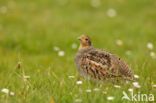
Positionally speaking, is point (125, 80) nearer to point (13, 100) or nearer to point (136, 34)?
→ point (13, 100)

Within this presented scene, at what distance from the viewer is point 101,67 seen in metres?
7.85

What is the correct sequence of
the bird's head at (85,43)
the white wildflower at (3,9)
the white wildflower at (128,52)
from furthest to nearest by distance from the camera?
1. the white wildflower at (3,9)
2. the white wildflower at (128,52)
3. the bird's head at (85,43)

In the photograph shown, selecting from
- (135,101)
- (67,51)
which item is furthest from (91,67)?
(67,51)

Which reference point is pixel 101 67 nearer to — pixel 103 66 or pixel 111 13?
pixel 103 66

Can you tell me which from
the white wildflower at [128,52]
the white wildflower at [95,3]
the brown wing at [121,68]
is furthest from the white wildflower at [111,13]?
the brown wing at [121,68]

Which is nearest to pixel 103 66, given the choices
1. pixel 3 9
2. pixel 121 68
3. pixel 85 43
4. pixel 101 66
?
pixel 101 66

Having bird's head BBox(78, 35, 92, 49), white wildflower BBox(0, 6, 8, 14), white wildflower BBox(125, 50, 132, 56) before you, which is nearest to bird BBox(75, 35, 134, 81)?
bird's head BBox(78, 35, 92, 49)

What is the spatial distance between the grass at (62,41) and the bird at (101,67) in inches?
4.7

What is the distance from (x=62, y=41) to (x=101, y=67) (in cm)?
578

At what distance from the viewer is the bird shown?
25.6 ft

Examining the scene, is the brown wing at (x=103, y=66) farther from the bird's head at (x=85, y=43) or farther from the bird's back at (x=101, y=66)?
the bird's head at (x=85, y=43)

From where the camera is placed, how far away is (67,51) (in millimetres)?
13180

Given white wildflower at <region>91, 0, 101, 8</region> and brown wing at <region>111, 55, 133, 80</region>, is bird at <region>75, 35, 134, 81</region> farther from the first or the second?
white wildflower at <region>91, 0, 101, 8</region>

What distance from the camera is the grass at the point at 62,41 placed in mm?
7355
